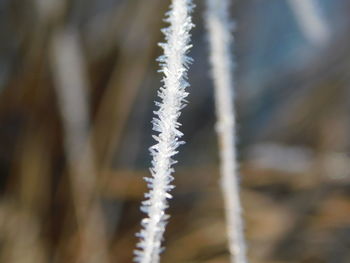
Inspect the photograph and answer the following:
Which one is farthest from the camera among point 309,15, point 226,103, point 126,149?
point 126,149

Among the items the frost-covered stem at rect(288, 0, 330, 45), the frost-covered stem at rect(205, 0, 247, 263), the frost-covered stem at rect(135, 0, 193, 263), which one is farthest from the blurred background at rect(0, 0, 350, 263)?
the frost-covered stem at rect(135, 0, 193, 263)

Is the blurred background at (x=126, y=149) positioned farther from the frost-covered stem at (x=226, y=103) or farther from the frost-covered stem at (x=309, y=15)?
the frost-covered stem at (x=226, y=103)

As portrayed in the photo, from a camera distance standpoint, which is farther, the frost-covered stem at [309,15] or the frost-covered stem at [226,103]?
the frost-covered stem at [309,15]

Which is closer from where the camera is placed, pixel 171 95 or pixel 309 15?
pixel 171 95

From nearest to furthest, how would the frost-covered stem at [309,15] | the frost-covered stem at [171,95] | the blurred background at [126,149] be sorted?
the frost-covered stem at [171,95] → the frost-covered stem at [309,15] → the blurred background at [126,149]

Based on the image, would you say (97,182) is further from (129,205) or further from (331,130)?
(331,130)

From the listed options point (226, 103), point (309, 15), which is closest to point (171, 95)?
point (226, 103)

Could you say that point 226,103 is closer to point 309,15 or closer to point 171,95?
point 171,95

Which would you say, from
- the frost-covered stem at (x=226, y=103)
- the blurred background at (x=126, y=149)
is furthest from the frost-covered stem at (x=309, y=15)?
the frost-covered stem at (x=226, y=103)

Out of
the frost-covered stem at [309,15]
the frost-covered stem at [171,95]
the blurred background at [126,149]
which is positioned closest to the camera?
the frost-covered stem at [171,95]

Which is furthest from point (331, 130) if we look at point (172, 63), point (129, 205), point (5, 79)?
point (172, 63)
